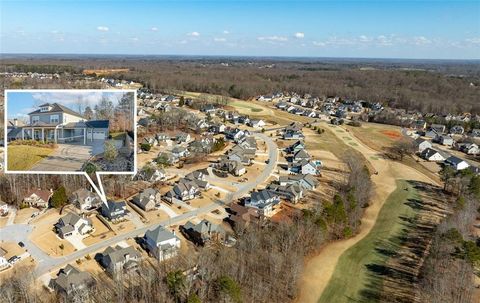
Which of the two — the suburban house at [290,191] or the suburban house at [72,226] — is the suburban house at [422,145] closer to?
the suburban house at [290,191]

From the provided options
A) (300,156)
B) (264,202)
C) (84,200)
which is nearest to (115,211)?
(84,200)

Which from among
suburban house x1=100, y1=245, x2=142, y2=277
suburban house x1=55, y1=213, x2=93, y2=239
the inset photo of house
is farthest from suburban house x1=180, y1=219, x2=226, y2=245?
the inset photo of house

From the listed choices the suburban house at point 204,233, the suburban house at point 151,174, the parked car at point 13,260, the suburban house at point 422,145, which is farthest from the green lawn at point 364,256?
the suburban house at point 151,174

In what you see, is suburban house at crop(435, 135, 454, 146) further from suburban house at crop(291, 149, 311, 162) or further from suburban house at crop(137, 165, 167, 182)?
suburban house at crop(137, 165, 167, 182)

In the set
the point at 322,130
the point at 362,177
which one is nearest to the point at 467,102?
the point at 322,130

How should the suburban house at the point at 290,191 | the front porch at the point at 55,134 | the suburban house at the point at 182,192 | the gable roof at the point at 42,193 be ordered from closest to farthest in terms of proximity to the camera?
the front porch at the point at 55,134
the gable roof at the point at 42,193
the suburban house at the point at 182,192
the suburban house at the point at 290,191

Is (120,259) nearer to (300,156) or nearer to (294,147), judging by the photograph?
(300,156)
